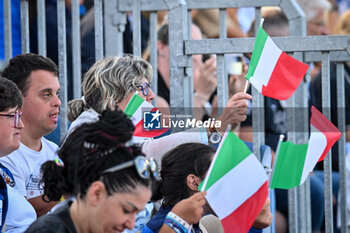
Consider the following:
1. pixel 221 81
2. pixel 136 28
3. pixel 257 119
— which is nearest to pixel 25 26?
pixel 136 28

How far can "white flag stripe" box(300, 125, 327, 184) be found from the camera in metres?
3.38

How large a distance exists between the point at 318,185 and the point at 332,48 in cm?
171

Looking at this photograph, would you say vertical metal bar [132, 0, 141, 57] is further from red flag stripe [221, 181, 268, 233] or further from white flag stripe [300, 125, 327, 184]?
red flag stripe [221, 181, 268, 233]

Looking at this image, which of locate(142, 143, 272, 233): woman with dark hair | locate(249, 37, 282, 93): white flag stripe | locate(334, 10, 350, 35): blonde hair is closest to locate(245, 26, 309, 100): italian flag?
locate(249, 37, 282, 93): white flag stripe

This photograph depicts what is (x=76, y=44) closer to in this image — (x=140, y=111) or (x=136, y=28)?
(x=136, y=28)

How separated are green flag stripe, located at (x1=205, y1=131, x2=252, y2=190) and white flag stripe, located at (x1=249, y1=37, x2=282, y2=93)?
0.79 metres

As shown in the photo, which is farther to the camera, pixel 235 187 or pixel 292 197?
pixel 292 197

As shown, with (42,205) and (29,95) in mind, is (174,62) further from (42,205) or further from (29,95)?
(42,205)

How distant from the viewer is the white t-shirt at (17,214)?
3203mm

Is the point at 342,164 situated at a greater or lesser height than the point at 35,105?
lesser

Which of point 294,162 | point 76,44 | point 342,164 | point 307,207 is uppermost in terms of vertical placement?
point 76,44

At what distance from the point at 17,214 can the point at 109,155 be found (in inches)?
30.3

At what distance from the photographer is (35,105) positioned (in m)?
3.91

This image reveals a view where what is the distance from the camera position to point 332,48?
4.18 metres
